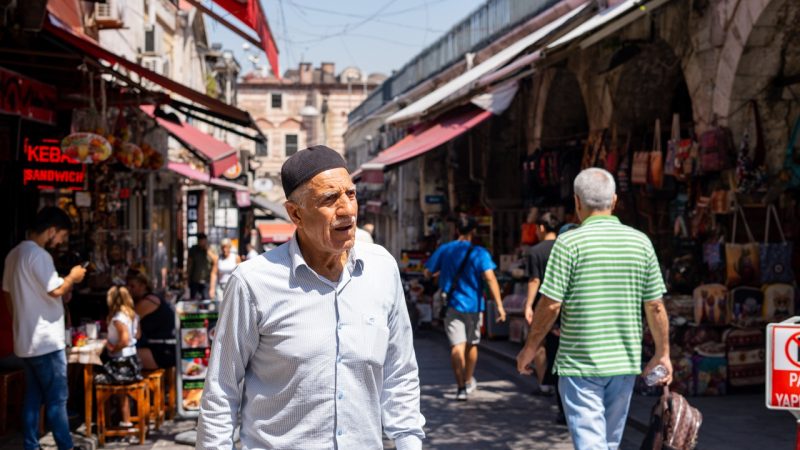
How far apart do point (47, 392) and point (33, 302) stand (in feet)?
2.11

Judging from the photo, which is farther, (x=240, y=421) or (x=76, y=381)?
(x=76, y=381)

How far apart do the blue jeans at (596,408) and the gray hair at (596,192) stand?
A: 947 mm

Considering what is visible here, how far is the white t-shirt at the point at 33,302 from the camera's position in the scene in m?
7.82

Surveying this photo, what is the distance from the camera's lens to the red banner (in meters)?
9.66

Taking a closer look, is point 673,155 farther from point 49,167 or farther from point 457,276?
point 49,167

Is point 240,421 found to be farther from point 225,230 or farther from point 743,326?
point 225,230

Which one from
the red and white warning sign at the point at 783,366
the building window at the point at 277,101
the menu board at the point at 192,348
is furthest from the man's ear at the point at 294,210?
the building window at the point at 277,101

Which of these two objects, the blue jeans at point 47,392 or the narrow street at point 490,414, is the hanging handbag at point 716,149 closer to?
the narrow street at point 490,414

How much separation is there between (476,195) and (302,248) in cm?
2248

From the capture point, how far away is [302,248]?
3.55 meters

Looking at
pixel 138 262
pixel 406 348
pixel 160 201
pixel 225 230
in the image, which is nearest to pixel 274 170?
pixel 225 230

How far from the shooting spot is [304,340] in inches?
135

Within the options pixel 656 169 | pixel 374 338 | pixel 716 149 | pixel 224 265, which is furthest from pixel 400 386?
pixel 224 265

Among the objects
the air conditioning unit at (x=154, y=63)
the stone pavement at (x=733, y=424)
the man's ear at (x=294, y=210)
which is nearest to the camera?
the man's ear at (x=294, y=210)
